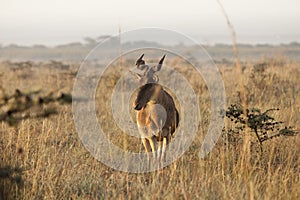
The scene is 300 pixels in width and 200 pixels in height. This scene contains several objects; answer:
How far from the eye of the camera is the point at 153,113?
6.76 m

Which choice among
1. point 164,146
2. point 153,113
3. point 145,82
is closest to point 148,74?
point 145,82

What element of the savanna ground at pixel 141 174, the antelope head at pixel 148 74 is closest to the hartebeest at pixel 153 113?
the antelope head at pixel 148 74

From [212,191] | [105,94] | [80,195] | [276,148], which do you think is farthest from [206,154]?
[105,94]

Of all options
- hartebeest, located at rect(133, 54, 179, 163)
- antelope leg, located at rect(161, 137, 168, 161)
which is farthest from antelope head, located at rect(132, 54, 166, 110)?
antelope leg, located at rect(161, 137, 168, 161)

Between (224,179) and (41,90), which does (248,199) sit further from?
(41,90)

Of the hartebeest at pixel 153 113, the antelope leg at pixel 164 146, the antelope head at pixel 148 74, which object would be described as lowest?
the antelope leg at pixel 164 146

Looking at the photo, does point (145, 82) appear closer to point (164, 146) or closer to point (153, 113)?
point (153, 113)

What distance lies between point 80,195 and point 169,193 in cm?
88

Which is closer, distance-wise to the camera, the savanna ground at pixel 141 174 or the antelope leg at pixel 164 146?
the savanna ground at pixel 141 174

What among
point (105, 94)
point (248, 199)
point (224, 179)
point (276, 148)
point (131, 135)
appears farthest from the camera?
point (105, 94)

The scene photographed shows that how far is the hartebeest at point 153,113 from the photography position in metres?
6.40

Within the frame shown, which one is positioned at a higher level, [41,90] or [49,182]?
[41,90]

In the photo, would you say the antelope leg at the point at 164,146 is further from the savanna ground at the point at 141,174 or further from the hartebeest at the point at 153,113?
the savanna ground at the point at 141,174

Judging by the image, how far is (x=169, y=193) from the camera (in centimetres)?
427
